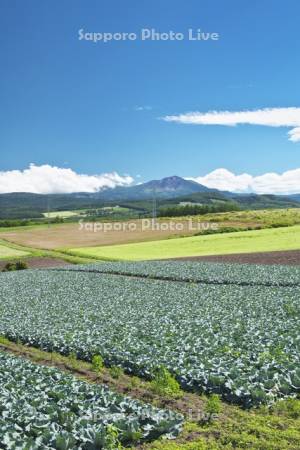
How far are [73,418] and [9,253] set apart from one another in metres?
78.2

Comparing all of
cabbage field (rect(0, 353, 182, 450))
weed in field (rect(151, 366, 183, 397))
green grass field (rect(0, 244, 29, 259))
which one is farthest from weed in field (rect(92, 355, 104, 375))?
green grass field (rect(0, 244, 29, 259))

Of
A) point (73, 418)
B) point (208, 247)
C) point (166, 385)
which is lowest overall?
point (208, 247)

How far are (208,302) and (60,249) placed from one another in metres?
62.0

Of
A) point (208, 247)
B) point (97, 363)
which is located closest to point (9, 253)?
point (208, 247)

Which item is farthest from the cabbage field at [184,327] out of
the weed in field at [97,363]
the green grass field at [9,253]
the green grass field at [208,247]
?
the green grass field at [9,253]

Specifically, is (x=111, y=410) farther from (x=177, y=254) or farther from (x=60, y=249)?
(x=60, y=249)

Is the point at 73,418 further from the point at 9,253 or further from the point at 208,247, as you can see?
the point at 9,253

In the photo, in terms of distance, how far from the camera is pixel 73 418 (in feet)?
38.8

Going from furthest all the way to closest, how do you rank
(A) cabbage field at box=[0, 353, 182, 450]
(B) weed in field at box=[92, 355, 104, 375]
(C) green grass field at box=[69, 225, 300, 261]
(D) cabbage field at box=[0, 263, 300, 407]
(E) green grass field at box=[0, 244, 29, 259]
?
(E) green grass field at box=[0, 244, 29, 259] → (C) green grass field at box=[69, 225, 300, 261] → (B) weed in field at box=[92, 355, 104, 375] → (D) cabbage field at box=[0, 263, 300, 407] → (A) cabbage field at box=[0, 353, 182, 450]

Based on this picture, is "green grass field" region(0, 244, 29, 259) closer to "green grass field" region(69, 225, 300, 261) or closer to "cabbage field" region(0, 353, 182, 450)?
"green grass field" region(69, 225, 300, 261)

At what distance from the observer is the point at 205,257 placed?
61.7 m

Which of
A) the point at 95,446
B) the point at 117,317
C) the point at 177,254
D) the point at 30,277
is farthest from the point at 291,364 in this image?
the point at 177,254

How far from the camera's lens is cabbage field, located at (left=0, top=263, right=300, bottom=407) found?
14875 mm

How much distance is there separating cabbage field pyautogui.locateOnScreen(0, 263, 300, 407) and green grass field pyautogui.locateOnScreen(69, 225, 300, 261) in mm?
23842
